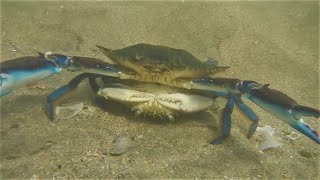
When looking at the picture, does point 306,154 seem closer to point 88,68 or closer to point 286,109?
A: point 286,109

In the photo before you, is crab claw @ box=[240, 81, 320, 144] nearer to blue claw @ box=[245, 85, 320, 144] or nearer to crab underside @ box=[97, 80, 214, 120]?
blue claw @ box=[245, 85, 320, 144]

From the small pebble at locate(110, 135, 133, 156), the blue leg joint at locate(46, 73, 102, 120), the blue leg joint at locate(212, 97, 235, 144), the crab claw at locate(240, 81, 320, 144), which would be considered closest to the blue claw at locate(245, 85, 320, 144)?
the crab claw at locate(240, 81, 320, 144)

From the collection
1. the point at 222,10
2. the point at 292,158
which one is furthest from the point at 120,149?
the point at 222,10

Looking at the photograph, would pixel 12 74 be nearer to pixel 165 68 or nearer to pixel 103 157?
pixel 103 157

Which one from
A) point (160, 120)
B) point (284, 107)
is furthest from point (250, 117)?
point (160, 120)

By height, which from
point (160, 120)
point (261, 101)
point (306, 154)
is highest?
point (261, 101)

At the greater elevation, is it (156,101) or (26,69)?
(26,69)

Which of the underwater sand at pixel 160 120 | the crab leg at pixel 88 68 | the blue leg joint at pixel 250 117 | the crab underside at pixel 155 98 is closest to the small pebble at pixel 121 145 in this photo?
the underwater sand at pixel 160 120
